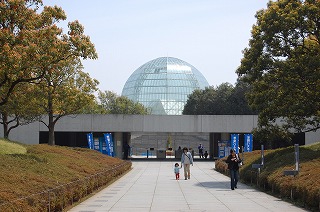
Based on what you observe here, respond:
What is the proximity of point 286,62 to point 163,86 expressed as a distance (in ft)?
363

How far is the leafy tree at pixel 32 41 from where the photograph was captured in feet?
62.5

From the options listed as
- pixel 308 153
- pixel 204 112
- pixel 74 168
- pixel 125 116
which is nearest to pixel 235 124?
pixel 125 116

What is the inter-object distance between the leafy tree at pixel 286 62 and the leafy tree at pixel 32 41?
9192 mm

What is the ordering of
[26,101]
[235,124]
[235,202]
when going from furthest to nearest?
[235,124] < [26,101] < [235,202]

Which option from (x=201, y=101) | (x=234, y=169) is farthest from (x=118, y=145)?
(x=234, y=169)

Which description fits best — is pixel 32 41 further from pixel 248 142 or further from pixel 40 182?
pixel 248 142

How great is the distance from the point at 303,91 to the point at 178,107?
367 feet

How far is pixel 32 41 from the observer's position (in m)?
19.8

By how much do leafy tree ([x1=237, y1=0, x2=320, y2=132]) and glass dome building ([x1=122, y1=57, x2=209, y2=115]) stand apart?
348 feet

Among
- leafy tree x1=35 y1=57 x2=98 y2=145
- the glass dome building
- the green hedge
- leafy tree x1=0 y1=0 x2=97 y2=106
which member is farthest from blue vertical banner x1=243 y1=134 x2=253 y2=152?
the glass dome building

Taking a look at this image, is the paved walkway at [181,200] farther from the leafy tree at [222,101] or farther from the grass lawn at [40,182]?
the leafy tree at [222,101]

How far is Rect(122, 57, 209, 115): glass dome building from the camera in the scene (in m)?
137

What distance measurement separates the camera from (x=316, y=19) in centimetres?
2666

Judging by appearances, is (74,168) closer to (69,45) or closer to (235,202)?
(69,45)
